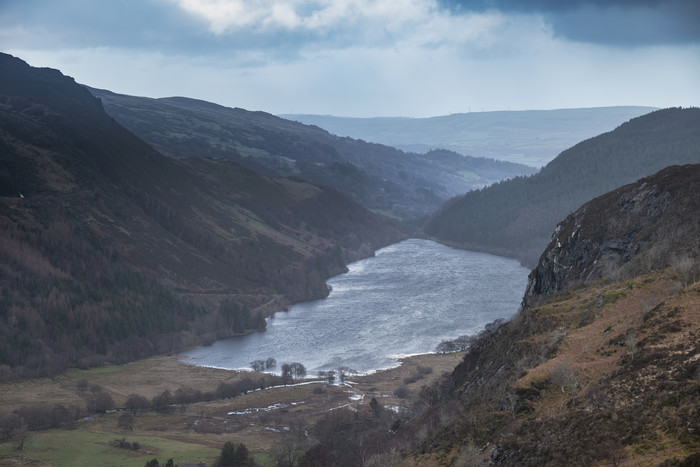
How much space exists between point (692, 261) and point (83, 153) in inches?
5905

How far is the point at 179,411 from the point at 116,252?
196 feet

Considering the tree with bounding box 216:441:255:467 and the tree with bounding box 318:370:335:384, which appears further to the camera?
the tree with bounding box 318:370:335:384

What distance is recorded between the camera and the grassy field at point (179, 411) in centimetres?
6034

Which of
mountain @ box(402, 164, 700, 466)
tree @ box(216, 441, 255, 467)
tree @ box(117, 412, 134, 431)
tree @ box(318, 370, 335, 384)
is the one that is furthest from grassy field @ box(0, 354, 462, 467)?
mountain @ box(402, 164, 700, 466)

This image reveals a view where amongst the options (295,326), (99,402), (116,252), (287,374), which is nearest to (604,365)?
(99,402)

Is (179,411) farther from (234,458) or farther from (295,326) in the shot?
(295,326)

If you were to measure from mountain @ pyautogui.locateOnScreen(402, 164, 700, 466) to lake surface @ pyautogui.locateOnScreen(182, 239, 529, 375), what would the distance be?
52075mm

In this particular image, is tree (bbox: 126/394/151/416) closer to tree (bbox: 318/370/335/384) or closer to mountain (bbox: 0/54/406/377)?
mountain (bbox: 0/54/406/377)

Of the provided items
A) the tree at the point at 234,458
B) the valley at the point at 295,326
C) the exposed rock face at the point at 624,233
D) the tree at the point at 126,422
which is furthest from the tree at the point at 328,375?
the exposed rock face at the point at 624,233

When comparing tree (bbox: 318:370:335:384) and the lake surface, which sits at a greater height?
the lake surface

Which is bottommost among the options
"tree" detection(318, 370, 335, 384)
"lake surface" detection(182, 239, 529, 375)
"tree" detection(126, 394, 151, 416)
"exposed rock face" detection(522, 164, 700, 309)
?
"tree" detection(126, 394, 151, 416)

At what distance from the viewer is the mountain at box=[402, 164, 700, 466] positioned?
19734mm

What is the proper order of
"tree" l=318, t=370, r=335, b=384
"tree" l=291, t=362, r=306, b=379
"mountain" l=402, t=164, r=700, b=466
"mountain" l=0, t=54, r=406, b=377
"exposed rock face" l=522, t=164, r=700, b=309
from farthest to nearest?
"mountain" l=0, t=54, r=406, b=377
"tree" l=291, t=362, r=306, b=379
"tree" l=318, t=370, r=335, b=384
"exposed rock face" l=522, t=164, r=700, b=309
"mountain" l=402, t=164, r=700, b=466

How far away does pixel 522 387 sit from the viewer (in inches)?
1063
